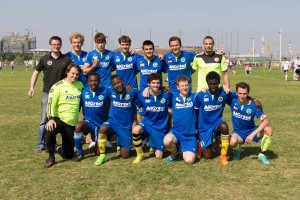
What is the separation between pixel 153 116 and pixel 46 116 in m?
2.03

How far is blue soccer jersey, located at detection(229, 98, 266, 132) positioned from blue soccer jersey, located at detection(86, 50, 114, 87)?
8.41 ft

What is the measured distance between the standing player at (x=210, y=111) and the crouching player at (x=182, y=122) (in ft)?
0.47

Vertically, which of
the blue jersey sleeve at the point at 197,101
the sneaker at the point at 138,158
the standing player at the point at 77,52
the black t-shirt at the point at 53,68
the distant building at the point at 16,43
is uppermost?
the distant building at the point at 16,43

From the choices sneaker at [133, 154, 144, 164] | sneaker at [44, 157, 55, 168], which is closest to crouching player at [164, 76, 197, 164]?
sneaker at [133, 154, 144, 164]

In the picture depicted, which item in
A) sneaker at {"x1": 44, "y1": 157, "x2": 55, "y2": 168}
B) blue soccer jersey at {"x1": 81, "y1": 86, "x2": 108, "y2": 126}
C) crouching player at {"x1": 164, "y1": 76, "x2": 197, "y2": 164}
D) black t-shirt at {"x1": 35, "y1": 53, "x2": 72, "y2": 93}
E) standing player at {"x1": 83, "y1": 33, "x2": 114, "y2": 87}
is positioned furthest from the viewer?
standing player at {"x1": 83, "y1": 33, "x2": 114, "y2": 87}

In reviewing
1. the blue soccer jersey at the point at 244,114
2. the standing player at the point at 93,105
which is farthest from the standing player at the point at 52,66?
the blue soccer jersey at the point at 244,114

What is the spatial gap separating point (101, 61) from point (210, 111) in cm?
244

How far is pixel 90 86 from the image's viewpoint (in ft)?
21.0

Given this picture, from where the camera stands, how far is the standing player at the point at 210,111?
5.98m

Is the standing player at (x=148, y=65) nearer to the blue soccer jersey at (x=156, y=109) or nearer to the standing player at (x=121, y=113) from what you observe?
the standing player at (x=121, y=113)

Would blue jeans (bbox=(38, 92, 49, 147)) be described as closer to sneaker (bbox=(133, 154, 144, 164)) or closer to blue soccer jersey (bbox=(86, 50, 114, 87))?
blue soccer jersey (bbox=(86, 50, 114, 87))

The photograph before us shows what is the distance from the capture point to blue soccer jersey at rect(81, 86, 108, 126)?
6.41 metres

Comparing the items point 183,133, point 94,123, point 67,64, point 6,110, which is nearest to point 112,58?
point 67,64

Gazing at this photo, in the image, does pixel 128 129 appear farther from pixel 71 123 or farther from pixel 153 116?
pixel 71 123
